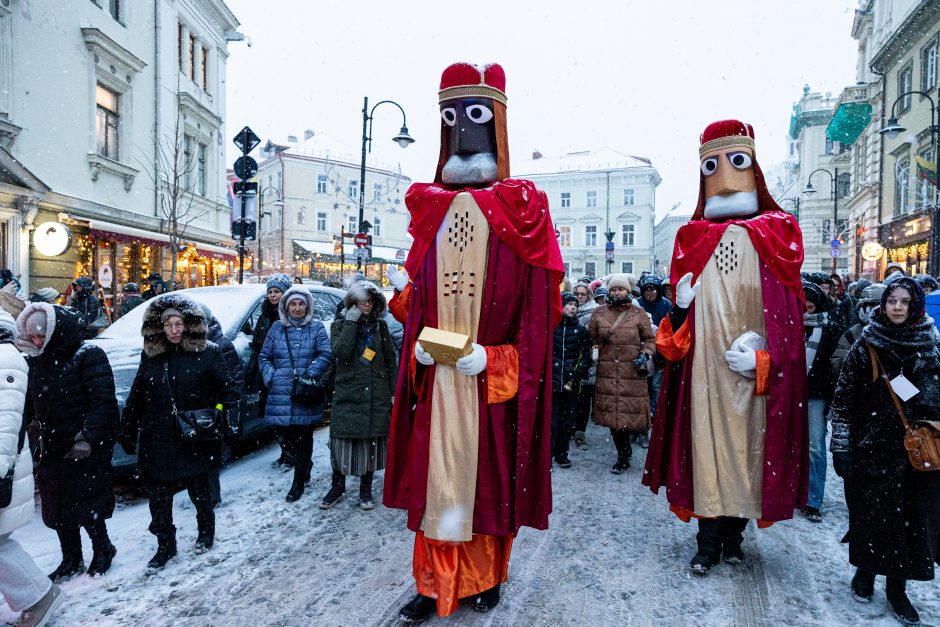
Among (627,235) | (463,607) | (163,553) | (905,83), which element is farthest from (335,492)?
(627,235)

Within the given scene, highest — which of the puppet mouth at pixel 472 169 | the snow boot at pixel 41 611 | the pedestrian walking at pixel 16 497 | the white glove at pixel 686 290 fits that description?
the puppet mouth at pixel 472 169

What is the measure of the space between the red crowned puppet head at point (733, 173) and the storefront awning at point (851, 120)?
26.5 meters

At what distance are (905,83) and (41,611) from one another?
94.3 ft

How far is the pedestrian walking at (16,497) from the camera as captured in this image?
2.78m

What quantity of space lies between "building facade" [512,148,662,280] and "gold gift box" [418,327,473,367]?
1933 inches

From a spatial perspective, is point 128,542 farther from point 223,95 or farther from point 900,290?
point 223,95

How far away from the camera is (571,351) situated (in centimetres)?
666

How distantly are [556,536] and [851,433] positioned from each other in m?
2.02

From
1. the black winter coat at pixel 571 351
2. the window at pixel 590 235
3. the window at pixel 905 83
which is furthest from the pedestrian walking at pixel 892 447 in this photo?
the window at pixel 590 235

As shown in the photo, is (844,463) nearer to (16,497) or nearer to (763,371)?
(763,371)

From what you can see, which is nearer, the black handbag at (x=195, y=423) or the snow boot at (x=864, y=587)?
the snow boot at (x=864, y=587)

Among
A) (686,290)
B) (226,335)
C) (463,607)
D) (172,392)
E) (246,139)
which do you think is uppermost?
(246,139)

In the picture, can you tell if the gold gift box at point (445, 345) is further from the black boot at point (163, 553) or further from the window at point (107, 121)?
the window at point (107, 121)

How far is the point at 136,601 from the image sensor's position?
3.42 metres
